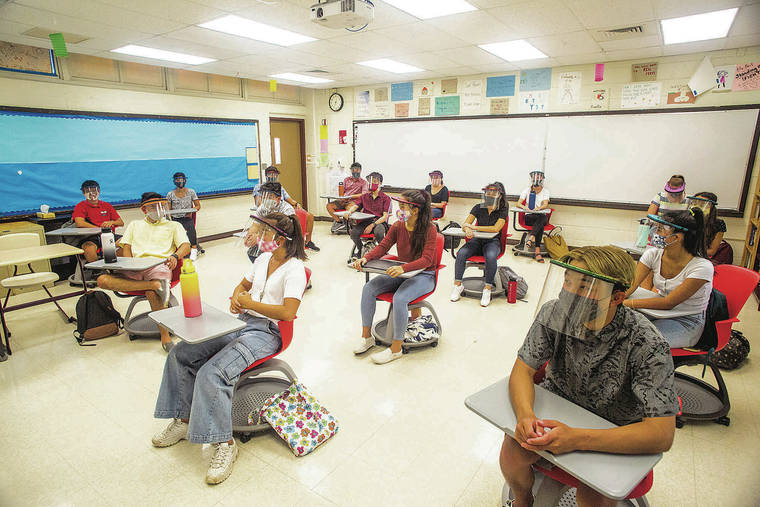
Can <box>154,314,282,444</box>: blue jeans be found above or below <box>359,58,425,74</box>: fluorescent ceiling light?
below

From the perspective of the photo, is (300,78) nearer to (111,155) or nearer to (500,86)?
(111,155)

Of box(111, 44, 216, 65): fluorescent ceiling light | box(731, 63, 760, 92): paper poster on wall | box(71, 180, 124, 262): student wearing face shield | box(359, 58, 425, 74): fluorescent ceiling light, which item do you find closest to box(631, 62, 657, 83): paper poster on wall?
box(731, 63, 760, 92): paper poster on wall

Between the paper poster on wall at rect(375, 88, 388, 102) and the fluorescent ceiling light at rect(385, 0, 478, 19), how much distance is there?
4.15 m

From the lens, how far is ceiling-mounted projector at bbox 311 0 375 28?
2.88m

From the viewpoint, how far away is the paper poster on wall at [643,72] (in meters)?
5.41

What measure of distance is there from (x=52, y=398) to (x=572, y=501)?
309cm

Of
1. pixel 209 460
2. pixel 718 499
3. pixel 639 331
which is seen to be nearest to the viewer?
pixel 639 331

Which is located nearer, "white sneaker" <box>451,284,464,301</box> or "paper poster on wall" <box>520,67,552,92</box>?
"white sneaker" <box>451,284,464,301</box>

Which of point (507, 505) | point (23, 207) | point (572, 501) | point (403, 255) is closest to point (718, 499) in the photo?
point (572, 501)

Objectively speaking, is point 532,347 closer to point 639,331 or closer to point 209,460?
point 639,331

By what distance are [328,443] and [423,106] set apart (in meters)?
6.39

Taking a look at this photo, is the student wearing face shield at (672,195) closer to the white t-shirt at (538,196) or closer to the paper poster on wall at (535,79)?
the white t-shirt at (538,196)

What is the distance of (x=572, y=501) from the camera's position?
1743 mm

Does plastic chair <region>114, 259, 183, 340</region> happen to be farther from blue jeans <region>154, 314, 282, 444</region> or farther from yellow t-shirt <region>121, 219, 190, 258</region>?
blue jeans <region>154, 314, 282, 444</region>
